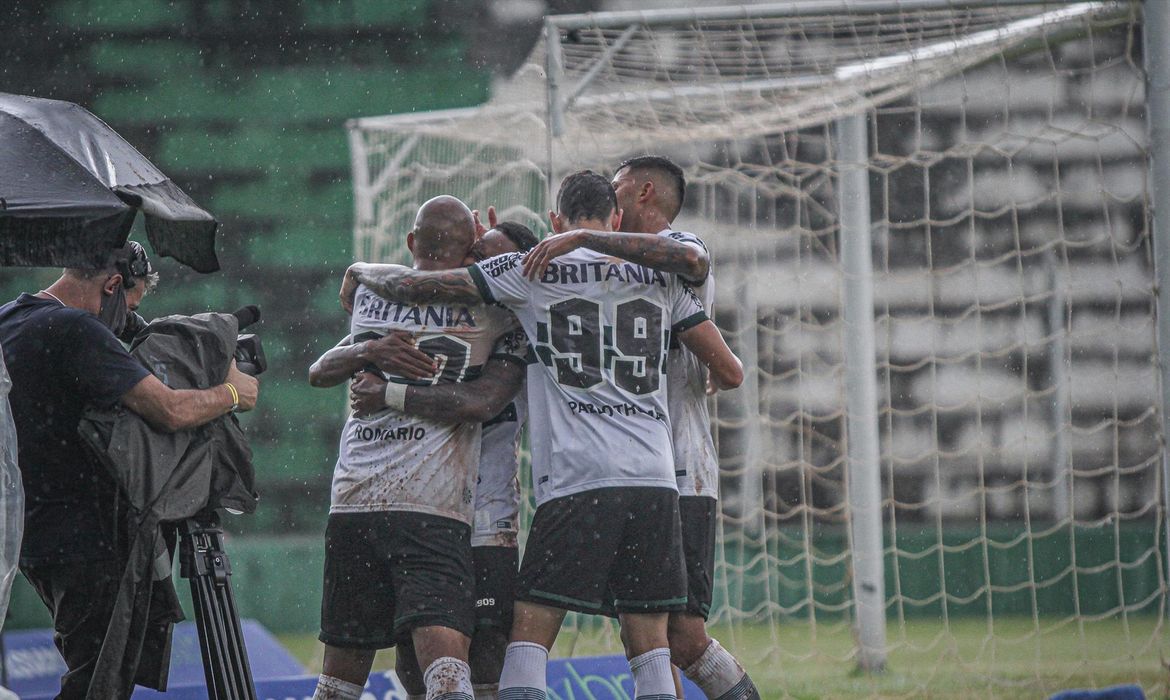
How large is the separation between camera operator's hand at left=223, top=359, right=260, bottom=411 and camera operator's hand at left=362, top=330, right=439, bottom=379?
318mm

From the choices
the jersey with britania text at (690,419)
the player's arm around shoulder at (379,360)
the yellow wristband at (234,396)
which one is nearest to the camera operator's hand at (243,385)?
the yellow wristband at (234,396)

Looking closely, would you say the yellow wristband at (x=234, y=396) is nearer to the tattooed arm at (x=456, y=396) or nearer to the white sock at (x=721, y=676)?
the tattooed arm at (x=456, y=396)

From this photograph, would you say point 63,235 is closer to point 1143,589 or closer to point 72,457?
point 72,457

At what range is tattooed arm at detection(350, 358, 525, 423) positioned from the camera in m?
3.44

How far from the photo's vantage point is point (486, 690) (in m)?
3.60

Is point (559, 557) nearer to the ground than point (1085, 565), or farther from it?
farther from it

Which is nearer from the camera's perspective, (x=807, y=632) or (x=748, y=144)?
(x=807, y=632)

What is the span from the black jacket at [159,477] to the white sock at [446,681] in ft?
2.19

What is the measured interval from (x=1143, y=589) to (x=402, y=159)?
665 centimetres

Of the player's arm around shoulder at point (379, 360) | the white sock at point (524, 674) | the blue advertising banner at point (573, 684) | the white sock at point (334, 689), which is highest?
the player's arm around shoulder at point (379, 360)

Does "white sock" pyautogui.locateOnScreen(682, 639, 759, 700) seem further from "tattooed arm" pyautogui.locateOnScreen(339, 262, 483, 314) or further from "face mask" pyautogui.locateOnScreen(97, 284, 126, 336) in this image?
"face mask" pyautogui.locateOnScreen(97, 284, 126, 336)

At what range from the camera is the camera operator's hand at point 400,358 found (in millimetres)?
3461

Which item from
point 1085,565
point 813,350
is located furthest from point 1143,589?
point 813,350

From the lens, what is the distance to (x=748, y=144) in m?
11.2
